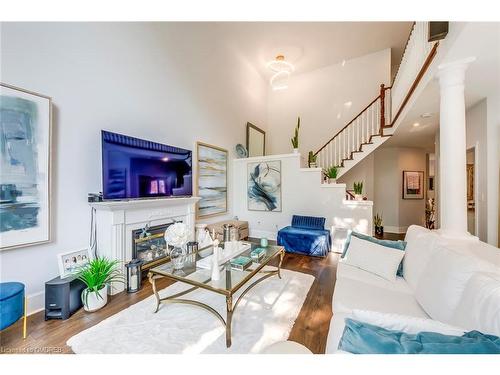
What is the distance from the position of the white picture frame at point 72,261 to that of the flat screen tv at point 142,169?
0.68m

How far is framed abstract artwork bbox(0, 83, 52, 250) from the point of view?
6.13ft

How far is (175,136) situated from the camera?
3637 mm

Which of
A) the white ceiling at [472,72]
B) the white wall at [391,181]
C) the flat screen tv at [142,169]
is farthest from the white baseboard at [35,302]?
the white wall at [391,181]

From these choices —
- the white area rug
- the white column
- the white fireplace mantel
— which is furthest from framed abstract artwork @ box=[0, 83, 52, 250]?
the white column

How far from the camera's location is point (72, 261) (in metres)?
2.24

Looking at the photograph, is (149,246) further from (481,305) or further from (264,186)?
(481,305)

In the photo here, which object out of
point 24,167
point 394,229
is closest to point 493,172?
point 394,229

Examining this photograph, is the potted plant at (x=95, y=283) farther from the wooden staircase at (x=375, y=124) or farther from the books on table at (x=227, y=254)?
the wooden staircase at (x=375, y=124)

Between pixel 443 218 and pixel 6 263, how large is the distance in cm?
454

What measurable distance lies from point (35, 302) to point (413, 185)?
26.9ft

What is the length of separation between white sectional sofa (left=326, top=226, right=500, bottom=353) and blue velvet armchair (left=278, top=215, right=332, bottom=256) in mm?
1507

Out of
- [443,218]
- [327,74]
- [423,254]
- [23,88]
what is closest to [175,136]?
[23,88]

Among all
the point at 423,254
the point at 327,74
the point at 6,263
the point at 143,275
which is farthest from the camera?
the point at 327,74
